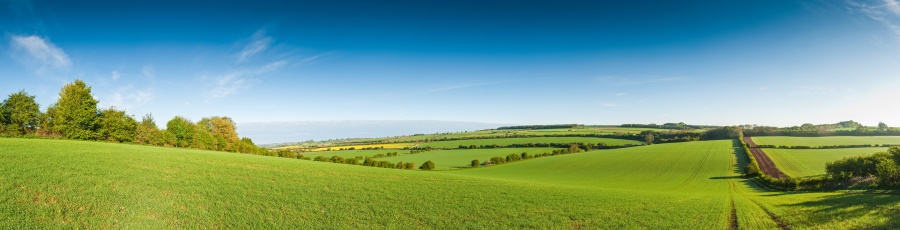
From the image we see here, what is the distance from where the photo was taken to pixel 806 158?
192ft

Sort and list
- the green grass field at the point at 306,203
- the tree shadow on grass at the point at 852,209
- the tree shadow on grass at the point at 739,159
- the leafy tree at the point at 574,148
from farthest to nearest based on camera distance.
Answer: the leafy tree at the point at 574,148 → the tree shadow on grass at the point at 739,159 → the tree shadow on grass at the point at 852,209 → the green grass field at the point at 306,203

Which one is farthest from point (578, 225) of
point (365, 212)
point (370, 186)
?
point (370, 186)

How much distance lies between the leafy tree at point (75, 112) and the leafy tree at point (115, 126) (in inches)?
70.7

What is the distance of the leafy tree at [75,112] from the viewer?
45344 mm

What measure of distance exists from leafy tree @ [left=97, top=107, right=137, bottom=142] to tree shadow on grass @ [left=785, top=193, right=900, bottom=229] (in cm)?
7966

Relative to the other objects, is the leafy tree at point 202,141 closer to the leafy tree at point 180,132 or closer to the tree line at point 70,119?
the leafy tree at point 180,132

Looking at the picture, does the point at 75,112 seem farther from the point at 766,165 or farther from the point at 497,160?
the point at 766,165

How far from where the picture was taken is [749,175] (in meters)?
47.9

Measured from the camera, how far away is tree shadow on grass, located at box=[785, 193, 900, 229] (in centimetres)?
1919

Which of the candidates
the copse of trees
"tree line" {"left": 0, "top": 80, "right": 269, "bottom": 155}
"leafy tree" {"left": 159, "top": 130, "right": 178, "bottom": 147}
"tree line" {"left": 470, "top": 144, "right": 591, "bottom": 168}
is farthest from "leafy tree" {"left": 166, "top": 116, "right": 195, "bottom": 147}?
the copse of trees

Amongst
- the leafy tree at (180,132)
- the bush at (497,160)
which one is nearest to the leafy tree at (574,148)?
the bush at (497,160)

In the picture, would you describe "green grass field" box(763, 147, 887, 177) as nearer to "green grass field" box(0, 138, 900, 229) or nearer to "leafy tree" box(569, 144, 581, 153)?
"green grass field" box(0, 138, 900, 229)

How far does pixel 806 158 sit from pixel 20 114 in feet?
410

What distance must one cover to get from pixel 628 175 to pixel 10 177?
60.2 m
